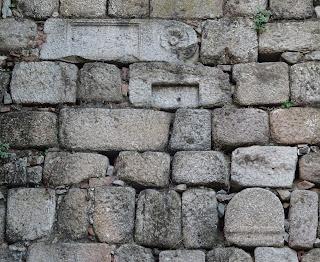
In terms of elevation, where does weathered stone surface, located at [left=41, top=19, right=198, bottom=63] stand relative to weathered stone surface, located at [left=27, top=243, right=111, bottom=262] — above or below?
above

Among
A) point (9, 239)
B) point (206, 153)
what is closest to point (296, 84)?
point (206, 153)

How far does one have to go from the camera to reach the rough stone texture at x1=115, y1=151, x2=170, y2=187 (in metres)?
4.40

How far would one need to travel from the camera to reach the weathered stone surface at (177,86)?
459cm

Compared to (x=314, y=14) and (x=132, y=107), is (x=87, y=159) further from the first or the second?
(x=314, y=14)

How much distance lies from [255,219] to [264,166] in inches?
14.6

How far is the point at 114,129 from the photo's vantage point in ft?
14.8

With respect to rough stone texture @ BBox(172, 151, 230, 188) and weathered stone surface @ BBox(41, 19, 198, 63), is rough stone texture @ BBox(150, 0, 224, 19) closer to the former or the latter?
weathered stone surface @ BBox(41, 19, 198, 63)

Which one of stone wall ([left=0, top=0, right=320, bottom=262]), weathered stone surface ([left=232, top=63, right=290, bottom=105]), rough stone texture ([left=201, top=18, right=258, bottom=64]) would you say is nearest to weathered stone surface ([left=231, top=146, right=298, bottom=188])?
stone wall ([left=0, top=0, right=320, bottom=262])

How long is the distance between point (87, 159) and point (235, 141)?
103cm

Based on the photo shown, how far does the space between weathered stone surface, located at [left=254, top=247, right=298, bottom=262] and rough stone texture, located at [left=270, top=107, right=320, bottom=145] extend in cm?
74

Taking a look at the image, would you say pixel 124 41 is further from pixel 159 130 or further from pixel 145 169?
pixel 145 169

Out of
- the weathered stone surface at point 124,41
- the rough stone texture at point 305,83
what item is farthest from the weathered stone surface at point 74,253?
the rough stone texture at point 305,83

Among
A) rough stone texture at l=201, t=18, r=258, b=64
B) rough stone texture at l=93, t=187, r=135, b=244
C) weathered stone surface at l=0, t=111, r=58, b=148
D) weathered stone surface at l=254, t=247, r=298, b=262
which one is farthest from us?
rough stone texture at l=201, t=18, r=258, b=64

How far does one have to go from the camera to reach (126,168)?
4426 millimetres
